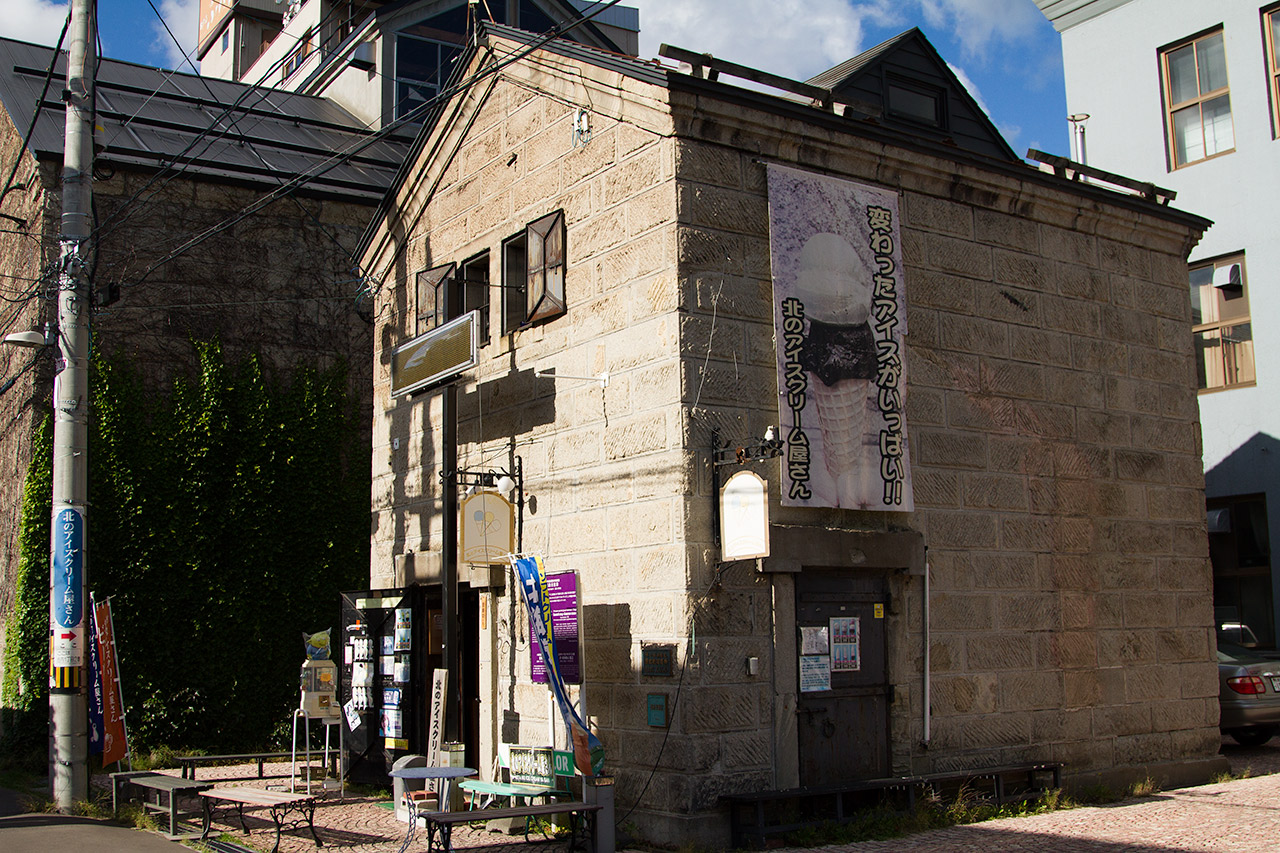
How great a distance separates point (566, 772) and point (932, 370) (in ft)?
17.0

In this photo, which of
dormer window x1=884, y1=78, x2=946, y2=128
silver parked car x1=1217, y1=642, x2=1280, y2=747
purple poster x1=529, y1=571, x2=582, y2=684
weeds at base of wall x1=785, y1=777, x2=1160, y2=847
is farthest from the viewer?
dormer window x1=884, y1=78, x2=946, y2=128

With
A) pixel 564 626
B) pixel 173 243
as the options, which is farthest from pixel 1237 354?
pixel 173 243

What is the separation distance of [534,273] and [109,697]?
687 centimetres

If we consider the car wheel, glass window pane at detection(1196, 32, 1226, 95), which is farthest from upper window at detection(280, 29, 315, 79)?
the car wheel

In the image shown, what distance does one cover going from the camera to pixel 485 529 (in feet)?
37.2

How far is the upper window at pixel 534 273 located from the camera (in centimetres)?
1176

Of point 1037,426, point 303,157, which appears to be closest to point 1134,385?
point 1037,426

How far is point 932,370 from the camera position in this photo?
38.3 ft

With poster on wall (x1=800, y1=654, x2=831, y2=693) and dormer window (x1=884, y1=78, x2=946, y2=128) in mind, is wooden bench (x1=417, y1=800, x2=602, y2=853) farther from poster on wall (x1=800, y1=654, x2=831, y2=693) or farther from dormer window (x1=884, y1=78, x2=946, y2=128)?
dormer window (x1=884, y1=78, x2=946, y2=128)

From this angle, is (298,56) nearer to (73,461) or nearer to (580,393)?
(73,461)

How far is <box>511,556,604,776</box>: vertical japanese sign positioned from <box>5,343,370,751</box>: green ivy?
27.6 ft

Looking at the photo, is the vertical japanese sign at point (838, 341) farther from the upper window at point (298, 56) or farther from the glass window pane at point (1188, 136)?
the upper window at point (298, 56)

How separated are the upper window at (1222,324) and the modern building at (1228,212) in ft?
0.06

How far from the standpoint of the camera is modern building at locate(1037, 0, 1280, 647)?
1892 centimetres
